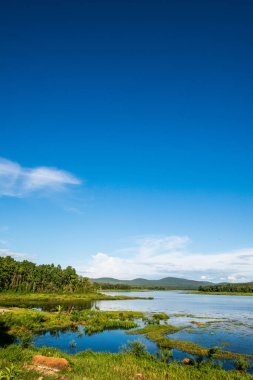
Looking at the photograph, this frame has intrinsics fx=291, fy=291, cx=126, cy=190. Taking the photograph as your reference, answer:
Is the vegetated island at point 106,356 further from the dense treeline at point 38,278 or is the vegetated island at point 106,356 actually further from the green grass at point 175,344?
the dense treeline at point 38,278

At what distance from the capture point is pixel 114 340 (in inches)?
1757

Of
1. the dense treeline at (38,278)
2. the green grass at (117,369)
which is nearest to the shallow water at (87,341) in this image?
the green grass at (117,369)

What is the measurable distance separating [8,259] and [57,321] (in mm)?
95827

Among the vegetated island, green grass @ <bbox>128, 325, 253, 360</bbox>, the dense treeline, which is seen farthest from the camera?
the dense treeline

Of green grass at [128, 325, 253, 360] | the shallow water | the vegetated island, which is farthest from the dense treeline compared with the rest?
green grass at [128, 325, 253, 360]

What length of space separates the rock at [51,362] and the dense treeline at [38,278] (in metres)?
107

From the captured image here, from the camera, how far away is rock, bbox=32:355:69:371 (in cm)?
2419

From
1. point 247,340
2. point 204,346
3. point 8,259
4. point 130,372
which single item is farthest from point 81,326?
point 8,259

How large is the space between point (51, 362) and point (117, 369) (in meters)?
5.68

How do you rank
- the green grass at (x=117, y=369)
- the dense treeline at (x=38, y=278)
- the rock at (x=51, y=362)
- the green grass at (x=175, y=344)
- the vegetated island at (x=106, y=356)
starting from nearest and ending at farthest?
the green grass at (x=117, y=369)
the vegetated island at (x=106, y=356)
the rock at (x=51, y=362)
the green grass at (x=175, y=344)
the dense treeline at (x=38, y=278)

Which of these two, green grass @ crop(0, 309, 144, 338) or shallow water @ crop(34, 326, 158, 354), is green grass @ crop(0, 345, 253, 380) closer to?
shallow water @ crop(34, 326, 158, 354)

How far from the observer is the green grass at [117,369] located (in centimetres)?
2181

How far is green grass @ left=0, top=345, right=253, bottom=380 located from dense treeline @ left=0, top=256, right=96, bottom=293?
10713 cm

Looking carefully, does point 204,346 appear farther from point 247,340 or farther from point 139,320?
point 139,320
